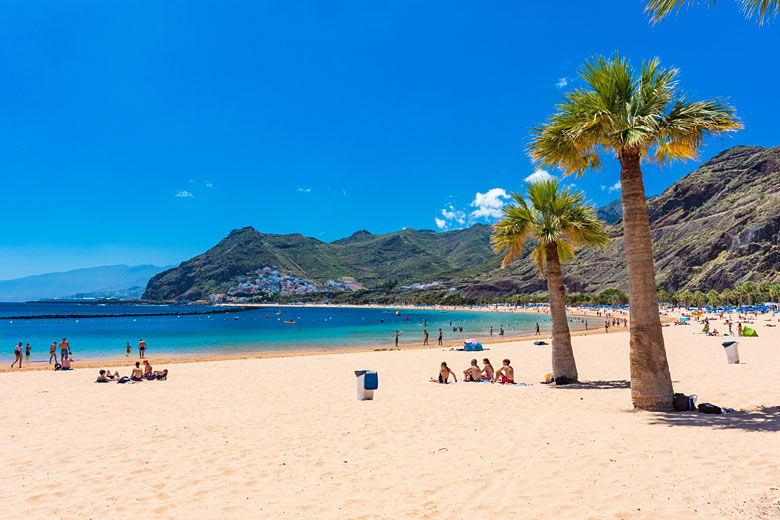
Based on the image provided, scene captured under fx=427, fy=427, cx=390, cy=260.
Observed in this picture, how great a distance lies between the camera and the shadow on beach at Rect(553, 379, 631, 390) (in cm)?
1270

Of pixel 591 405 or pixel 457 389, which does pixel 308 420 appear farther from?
pixel 591 405

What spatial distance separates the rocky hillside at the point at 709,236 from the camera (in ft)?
322

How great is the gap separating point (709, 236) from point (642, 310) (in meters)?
136

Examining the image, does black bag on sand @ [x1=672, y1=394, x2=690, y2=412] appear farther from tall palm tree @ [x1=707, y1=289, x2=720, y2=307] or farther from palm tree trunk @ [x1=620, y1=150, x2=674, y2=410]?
tall palm tree @ [x1=707, y1=289, x2=720, y2=307]

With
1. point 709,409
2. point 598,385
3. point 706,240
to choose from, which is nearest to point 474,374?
point 598,385

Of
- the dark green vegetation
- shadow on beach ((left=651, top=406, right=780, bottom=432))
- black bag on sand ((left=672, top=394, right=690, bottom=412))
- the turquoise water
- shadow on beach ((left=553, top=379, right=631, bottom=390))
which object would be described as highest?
the dark green vegetation

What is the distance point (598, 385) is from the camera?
1320 cm

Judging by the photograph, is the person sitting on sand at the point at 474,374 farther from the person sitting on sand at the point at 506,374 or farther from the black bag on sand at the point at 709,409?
the black bag on sand at the point at 709,409

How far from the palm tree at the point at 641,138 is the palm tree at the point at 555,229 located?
397 centimetres

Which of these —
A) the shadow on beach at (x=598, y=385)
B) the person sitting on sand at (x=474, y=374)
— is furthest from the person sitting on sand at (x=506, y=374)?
the shadow on beach at (x=598, y=385)

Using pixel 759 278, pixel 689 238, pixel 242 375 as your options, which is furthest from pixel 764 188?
pixel 242 375

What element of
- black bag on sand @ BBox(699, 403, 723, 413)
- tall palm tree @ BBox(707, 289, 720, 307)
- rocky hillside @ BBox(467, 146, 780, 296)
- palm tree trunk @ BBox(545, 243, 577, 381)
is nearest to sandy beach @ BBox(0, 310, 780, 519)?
black bag on sand @ BBox(699, 403, 723, 413)

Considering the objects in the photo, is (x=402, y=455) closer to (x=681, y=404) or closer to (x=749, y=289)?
(x=681, y=404)

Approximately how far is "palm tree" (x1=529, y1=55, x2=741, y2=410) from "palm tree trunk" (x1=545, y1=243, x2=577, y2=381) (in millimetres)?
4127
